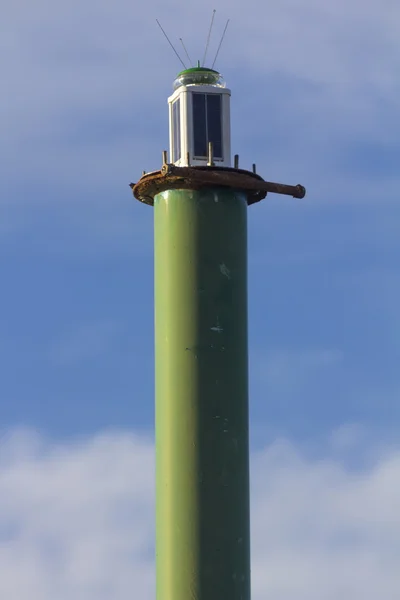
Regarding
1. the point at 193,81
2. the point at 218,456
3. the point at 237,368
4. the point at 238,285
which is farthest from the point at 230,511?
the point at 193,81

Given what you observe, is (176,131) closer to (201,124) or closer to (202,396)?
(201,124)

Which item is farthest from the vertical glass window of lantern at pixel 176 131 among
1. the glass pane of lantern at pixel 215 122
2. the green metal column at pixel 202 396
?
the green metal column at pixel 202 396

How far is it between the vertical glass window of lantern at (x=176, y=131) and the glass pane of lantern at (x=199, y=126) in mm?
422

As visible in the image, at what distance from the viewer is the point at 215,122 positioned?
35094 millimetres

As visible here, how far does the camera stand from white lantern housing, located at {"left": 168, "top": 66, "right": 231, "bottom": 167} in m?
34.9

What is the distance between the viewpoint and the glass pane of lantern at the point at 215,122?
3498 cm

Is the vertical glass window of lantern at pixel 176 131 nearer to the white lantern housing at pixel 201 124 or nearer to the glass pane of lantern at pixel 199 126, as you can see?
the white lantern housing at pixel 201 124

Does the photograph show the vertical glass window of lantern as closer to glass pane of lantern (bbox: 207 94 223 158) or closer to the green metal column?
Answer: glass pane of lantern (bbox: 207 94 223 158)

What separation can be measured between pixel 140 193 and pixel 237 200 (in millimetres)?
2532

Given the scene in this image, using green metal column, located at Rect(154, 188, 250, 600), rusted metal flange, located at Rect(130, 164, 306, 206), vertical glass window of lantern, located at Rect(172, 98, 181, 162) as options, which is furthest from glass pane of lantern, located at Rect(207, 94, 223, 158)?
green metal column, located at Rect(154, 188, 250, 600)

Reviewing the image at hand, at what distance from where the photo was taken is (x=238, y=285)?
33.9 m

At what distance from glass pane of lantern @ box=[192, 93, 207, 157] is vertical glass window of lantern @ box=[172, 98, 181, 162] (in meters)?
0.42

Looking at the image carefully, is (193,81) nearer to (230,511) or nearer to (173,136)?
(173,136)

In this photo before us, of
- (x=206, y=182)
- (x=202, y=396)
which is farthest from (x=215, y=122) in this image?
(x=202, y=396)
